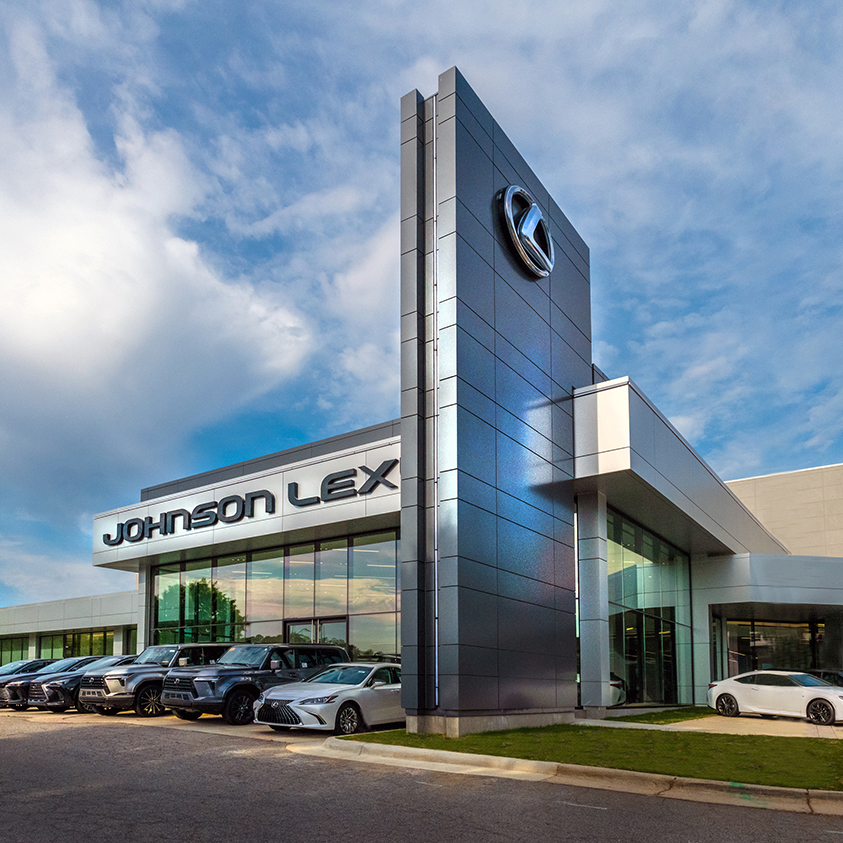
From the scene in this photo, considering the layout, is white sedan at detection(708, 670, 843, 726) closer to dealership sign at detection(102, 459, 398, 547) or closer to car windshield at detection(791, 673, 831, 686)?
car windshield at detection(791, 673, 831, 686)

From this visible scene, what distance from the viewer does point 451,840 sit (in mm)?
7457

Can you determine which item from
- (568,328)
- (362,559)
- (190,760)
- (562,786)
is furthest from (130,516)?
(562,786)

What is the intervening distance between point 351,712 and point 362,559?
9943mm

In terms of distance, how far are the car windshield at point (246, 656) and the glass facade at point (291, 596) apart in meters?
6.25

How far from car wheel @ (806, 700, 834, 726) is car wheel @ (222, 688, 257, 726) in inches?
555

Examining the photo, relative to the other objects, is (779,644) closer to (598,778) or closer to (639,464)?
(639,464)

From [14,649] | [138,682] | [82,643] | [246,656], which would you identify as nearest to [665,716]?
[246,656]

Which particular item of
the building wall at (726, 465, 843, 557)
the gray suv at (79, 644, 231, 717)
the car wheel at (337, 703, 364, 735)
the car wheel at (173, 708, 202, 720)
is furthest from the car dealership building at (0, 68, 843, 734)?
the building wall at (726, 465, 843, 557)

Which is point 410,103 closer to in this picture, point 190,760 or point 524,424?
point 524,424

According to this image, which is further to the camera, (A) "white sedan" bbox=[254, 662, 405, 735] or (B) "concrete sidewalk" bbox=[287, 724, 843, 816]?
(A) "white sedan" bbox=[254, 662, 405, 735]

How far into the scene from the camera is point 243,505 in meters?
27.4

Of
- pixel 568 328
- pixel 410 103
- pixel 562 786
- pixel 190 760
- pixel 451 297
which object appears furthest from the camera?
pixel 568 328

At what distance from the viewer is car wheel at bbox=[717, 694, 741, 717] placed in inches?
961

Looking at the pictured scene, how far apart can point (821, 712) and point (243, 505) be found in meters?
17.4
